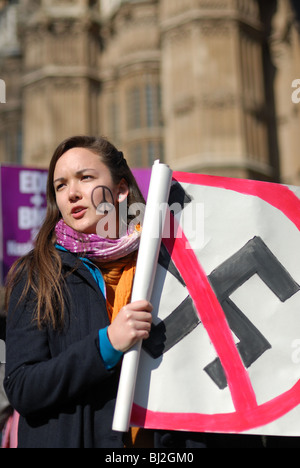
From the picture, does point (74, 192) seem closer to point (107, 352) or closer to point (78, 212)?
point (78, 212)

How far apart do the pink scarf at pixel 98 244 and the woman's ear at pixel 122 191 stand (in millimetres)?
124

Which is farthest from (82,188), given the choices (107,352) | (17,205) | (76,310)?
(17,205)

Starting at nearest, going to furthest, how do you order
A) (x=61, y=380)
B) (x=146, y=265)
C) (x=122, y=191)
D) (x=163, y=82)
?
(x=61, y=380) < (x=146, y=265) < (x=122, y=191) < (x=163, y=82)

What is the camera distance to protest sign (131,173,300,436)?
125 cm

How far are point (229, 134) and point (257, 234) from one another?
1068cm

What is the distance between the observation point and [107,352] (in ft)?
3.84

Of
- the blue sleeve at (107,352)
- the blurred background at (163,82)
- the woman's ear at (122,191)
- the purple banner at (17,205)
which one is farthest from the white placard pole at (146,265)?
the blurred background at (163,82)

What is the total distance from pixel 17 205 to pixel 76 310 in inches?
154

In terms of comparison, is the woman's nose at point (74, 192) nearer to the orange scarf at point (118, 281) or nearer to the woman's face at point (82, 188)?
the woman's face at point (82, 188)

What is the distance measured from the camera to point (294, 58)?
12.1 metres

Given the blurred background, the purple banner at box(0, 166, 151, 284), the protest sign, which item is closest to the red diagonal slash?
the protest sign

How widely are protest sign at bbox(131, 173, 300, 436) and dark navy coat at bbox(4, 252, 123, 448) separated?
8 cm

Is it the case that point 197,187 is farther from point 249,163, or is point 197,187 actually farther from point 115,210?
point 249,163
